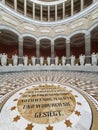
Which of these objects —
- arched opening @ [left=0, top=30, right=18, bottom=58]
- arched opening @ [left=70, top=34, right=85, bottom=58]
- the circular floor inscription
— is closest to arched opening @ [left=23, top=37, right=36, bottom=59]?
arched opening @ [left=0, top=30, right=18, bottom=58]

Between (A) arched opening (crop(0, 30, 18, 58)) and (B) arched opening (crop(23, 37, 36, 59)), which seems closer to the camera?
(A) arched opening (crop(0, 30, 18, 58))

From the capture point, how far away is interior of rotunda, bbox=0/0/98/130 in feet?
6.00

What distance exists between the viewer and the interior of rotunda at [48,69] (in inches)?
72.0

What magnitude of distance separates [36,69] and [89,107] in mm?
8021

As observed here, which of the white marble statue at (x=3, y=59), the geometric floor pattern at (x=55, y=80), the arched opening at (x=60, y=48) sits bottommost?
the geometric floor pattern at (x=55, y=80)

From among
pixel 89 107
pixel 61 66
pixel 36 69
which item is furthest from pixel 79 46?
pixel 89 107

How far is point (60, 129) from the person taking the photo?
1.54m

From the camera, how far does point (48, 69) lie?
10070 millimetres

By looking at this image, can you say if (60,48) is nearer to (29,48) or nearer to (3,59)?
(29,48)

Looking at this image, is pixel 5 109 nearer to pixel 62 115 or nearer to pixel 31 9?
pixel 62 115

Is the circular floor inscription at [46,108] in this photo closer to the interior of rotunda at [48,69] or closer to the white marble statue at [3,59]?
the interior of rotunda at [48,69]

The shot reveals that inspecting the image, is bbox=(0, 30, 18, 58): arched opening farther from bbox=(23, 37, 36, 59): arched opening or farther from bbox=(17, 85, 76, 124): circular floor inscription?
bbox=(17, 85, 76, 124): circular floor inscription

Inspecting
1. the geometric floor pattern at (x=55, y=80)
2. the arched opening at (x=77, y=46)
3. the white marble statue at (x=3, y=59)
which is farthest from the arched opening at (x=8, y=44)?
the geometric floor pattern at (x=55, y=80)

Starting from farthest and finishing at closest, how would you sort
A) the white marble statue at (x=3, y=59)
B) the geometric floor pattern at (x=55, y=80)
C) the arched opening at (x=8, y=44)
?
the arched opening at (x=8, y=44), the white marble statue at (x=3, y=59), the geometric floor pattern at (x=55, y=80)
